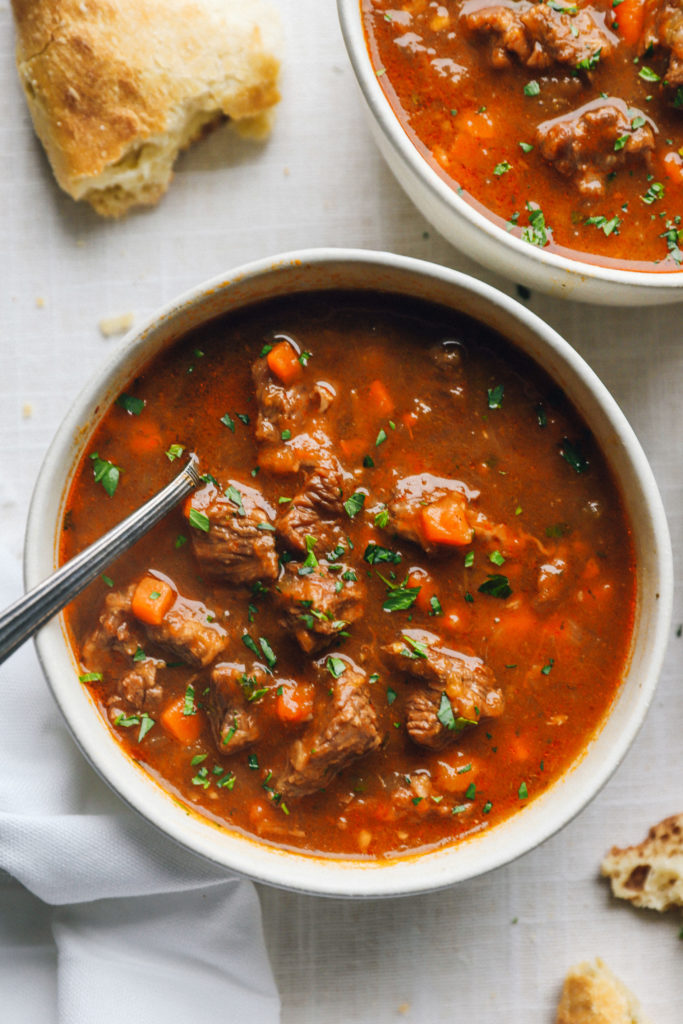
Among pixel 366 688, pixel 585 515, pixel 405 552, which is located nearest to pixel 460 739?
pixel 366 688

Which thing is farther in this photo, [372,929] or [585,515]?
[372,929]

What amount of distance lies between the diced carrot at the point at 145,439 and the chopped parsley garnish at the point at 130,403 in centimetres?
4

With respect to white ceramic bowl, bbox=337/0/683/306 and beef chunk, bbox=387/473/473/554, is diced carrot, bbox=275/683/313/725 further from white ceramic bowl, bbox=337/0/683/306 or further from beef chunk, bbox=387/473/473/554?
white ceramic bowl, bbox=337/0/683/306

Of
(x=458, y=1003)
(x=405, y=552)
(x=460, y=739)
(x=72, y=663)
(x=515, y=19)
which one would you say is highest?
(x=515, y=19)

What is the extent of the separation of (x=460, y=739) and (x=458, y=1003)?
4.05 ft

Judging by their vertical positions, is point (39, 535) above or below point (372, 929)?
above

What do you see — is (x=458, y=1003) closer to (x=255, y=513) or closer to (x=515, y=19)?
(x=255, y=513)

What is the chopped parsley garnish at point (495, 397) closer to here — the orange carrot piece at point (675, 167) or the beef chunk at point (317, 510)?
the beef chunk at point (317, 510)

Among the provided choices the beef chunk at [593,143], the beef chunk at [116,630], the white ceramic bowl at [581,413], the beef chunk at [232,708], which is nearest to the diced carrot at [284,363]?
the white ceramic bowl at [581,413]

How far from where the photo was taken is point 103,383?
9.70 ft

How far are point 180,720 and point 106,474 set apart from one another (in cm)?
82

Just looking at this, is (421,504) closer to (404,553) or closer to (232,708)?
(404,553)

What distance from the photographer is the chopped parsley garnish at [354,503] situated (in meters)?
3.01

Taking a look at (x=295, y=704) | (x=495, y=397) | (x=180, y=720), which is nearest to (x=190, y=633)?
(x=180, y=720)
